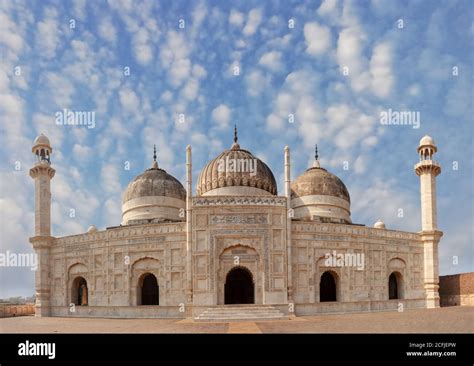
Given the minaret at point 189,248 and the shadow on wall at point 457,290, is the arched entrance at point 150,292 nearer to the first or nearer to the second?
the minaret at point 189,248

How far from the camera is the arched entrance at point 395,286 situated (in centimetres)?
2591

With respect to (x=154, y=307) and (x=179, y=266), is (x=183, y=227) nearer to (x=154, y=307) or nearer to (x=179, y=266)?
(x=179, y=266)

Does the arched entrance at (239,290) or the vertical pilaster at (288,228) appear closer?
the vertical pilaster at (288,228)

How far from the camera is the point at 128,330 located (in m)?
15.8

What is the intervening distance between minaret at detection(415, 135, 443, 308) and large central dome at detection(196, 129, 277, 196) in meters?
9.13

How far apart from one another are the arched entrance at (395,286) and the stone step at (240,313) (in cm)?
926

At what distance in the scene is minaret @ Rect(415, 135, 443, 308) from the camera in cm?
2552

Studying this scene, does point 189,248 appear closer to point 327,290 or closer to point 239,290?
point 239,290

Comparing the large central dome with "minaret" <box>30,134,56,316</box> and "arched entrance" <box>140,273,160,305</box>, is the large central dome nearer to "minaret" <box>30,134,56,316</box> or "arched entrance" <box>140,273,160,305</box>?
"arched entrance" <box>140,273,160,305</box>

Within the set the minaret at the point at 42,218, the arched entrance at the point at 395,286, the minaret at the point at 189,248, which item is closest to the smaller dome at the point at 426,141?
the arched entrance at the point at 395,286

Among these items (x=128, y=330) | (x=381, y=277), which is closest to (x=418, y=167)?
(x=381, y=277)

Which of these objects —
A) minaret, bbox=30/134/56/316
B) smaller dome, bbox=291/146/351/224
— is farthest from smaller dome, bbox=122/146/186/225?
smaller dome, bbox=291/146/351/224

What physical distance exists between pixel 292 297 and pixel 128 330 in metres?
8.71
